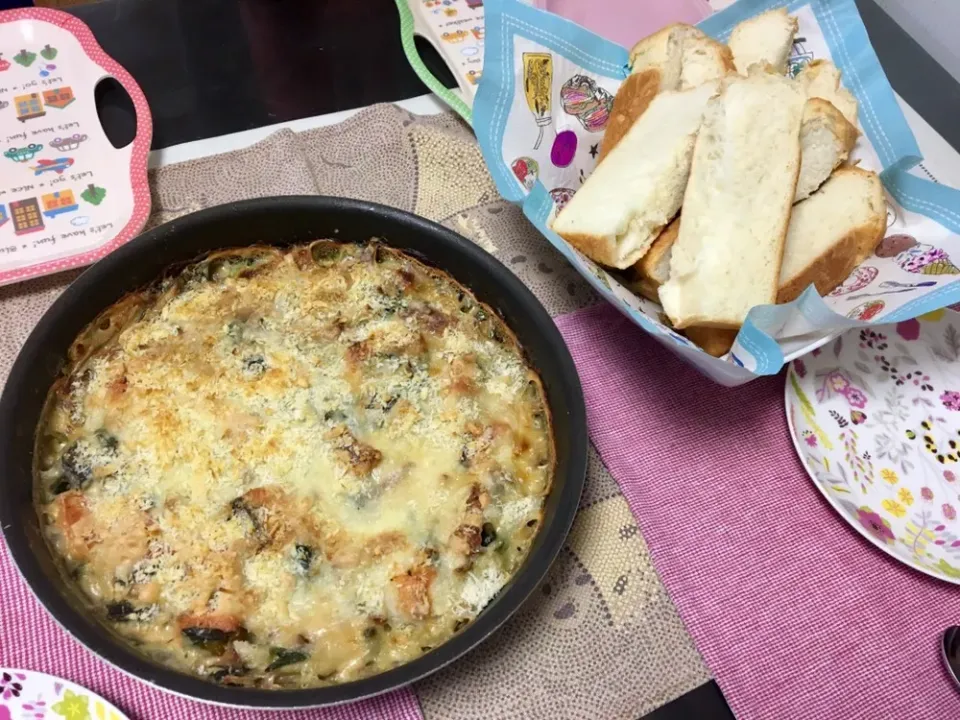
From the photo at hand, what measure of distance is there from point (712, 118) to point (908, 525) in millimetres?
608

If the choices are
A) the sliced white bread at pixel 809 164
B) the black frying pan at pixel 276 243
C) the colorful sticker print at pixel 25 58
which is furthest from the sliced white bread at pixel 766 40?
the colorful sticker print at pixel 25 58

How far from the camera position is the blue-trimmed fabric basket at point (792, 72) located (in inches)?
38.1

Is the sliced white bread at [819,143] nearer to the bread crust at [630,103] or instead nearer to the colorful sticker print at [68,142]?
the bread crust at [630,103]

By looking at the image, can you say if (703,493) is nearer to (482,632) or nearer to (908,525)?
(908,525)

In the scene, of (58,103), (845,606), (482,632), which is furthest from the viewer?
(58,103)

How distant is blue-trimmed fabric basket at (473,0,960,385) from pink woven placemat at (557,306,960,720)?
0.37 feet

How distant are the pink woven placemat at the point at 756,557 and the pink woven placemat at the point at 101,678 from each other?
0.40m

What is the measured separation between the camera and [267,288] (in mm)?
1034

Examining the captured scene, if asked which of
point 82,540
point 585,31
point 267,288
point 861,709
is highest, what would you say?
point 585,31

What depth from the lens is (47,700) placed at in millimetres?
804

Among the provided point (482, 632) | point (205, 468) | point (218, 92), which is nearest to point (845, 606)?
point (482, 632)

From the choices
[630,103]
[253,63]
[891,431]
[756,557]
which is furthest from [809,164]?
[253,63]

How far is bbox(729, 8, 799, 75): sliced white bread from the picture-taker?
1208 millimetres

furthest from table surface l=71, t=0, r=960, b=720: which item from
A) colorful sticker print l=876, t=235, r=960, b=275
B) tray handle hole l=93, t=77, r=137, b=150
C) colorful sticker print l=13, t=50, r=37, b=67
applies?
colorful sticker print l=876, t=235, r=960, b=275
